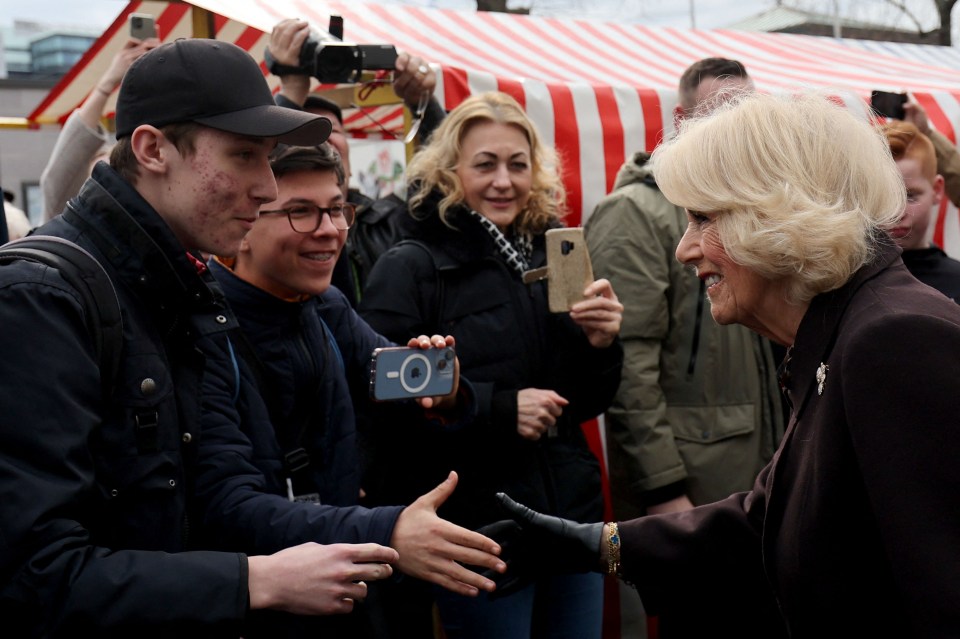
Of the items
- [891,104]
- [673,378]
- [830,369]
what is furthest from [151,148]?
[891,104]

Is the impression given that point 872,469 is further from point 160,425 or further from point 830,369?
point 160,425

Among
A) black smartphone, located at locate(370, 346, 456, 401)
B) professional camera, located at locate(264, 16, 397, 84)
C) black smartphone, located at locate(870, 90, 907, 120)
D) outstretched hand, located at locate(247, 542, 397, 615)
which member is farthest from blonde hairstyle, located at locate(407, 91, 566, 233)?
black smartphone, located at locate(870, 90, 907, 120)

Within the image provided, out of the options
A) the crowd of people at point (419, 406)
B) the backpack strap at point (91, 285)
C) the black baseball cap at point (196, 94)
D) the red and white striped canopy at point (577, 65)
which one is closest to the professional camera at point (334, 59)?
the red and white striped canopy at point (577, 65)

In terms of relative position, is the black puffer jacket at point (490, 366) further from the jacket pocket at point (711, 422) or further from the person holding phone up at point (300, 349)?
the jacket pocket at point (711, 422)

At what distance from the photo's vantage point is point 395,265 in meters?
3.14

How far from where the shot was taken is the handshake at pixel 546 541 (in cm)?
239

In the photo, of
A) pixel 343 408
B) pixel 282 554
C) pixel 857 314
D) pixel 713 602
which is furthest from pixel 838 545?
pixel 343 408

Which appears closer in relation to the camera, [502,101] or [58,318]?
[58,318]

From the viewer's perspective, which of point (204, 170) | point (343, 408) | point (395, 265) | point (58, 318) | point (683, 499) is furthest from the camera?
point (683, 499)

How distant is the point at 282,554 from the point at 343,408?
79 cm

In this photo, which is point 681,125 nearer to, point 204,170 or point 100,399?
point 204,170

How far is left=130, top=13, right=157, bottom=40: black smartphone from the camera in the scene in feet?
11.9

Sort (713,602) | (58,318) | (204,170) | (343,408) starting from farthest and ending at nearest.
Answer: (343,408)
(713,602)
(204,170)
(58,318)

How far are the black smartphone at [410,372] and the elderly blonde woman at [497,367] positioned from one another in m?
0.37
